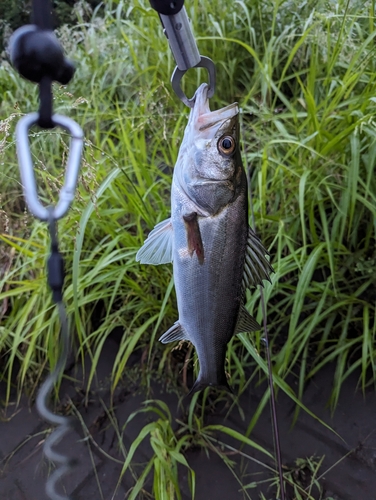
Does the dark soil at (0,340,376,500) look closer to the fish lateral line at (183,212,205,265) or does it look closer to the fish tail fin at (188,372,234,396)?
the fish tail fin at (188,372,234,396)

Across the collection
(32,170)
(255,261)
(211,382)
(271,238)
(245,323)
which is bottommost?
(271,238)

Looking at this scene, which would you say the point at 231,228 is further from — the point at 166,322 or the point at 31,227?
the point at 31,227

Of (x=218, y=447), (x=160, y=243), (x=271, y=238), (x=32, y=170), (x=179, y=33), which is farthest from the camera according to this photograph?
(x=271, y=238)

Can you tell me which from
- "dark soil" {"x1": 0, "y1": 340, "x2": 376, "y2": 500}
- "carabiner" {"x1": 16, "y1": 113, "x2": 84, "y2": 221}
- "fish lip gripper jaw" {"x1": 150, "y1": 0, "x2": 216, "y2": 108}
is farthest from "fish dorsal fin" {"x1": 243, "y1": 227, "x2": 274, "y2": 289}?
"dark soil" {"x1": 0, "y1": 340, "x2": 376, "y2": 500}

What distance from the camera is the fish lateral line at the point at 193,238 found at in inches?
A: 37.1

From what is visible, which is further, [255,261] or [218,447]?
[218,447]

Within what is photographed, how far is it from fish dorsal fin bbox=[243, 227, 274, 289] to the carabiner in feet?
1.65

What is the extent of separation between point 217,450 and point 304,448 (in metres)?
0.36

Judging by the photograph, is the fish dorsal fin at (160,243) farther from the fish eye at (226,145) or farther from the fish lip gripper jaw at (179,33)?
the fish lip gripper jaw at (179,33)

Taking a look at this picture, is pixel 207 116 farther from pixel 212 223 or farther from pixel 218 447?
pixel 218 447

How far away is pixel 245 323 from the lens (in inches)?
40.9

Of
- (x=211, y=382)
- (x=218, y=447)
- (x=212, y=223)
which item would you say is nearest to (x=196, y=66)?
(x=212, y=223)

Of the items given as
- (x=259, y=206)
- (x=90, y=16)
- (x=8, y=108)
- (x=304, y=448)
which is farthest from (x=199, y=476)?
(x=90, y=16)

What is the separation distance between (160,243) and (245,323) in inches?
12.0
